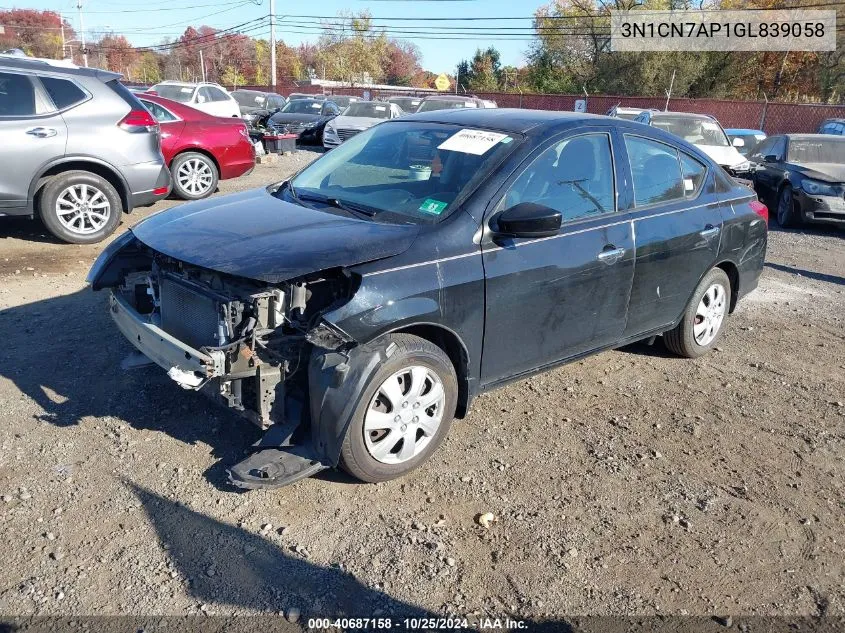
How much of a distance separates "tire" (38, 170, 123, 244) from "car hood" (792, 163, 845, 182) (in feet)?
32.8

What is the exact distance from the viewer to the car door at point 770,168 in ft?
38.9

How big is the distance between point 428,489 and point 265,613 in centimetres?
110

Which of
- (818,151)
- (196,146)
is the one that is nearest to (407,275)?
(196,146)

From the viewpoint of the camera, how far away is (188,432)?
157 inches

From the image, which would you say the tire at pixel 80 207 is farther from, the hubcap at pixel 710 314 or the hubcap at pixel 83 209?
the hubcap at pixel 710 314

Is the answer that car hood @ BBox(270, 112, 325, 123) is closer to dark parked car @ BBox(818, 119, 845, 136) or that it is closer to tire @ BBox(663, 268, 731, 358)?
dark parked car @ BBox(818, 119, 845, 136)

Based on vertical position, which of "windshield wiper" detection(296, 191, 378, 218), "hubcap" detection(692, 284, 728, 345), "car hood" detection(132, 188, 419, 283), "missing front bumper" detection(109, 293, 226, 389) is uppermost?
"windshield wiper" detection(296, 191, 378, 218)

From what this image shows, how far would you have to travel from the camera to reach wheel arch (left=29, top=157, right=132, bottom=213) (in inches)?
287

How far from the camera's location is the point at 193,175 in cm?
1024

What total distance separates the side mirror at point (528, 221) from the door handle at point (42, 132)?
18.6ft

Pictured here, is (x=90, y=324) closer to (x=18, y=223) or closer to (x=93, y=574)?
(x=93, y=574)

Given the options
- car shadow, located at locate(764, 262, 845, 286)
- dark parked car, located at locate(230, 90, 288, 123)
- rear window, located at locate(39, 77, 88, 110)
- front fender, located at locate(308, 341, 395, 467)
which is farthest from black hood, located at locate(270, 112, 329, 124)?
front fender, located at locate(308, 341, 395, 467)

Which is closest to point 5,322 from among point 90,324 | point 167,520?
point 90,324

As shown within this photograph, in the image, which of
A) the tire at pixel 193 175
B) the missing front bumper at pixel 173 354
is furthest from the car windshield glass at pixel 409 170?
the tire at pixel 193 175
